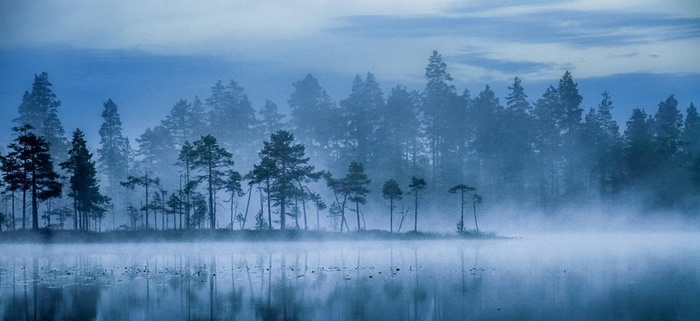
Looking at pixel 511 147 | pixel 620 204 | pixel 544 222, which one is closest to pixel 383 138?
pixel 511 147

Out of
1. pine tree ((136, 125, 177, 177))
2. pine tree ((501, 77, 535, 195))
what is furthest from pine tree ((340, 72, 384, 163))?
pine tree ((136, 125, 177, 177))

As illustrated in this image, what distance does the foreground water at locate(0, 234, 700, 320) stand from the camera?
22203mm

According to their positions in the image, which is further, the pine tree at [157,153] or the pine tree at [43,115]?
the pine tree at [157,153]

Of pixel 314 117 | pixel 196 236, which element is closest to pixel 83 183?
pixel 196 236

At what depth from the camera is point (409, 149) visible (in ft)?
377

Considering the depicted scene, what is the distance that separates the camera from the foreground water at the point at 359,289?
2220 cm

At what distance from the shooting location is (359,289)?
1117 inches

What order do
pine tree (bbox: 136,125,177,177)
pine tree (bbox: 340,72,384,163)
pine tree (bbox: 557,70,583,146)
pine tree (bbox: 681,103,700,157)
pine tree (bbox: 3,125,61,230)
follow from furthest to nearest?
pine tree (bbox: 681,103,700,157) < pine tree (bbox: 557,70,583,146) < pine tree (bbox: 136,125,177,177) < pine tree (bbox: 340,72,384,163) < pine tree (bbox: 3,125,61,230)

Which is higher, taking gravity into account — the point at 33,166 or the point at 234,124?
the point at 234,124

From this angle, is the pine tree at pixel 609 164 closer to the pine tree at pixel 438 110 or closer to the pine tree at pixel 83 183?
the pine tree at pixel 438 110

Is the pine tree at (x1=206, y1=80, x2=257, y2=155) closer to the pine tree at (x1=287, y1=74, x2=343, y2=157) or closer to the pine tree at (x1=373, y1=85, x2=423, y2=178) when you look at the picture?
the pine tree at (x1=287, y1=74, x2=343, y2=157)

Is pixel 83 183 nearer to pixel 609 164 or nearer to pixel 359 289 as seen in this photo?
pixel 359 289

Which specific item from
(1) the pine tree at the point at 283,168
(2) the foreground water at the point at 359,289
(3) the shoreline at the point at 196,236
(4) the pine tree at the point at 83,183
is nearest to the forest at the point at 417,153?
(1) the pine tree at the point at 283,168

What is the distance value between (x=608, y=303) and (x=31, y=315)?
58.5 ft
